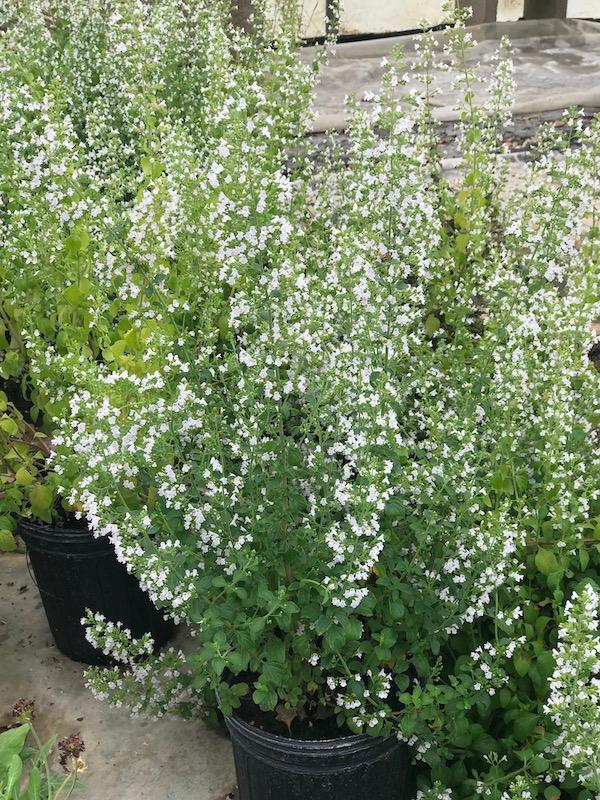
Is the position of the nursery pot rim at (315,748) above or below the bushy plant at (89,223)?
below

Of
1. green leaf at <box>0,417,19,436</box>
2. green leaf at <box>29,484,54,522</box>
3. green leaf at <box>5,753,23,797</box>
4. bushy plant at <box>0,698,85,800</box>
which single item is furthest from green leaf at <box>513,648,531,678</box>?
green leaf at <box>0,417,19,436</box>

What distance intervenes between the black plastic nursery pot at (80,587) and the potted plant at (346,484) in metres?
0.46

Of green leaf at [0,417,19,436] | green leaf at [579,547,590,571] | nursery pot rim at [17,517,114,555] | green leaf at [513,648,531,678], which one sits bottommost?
nursery pot rim at [17,517,114,555]

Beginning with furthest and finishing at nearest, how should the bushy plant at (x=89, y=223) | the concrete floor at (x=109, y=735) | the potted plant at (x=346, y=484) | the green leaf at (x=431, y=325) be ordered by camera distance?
1. the green leaf at (x=431, y=325)
2. the concrete floor at (x=109, y=735)
3. the bushy plant at (x=89, y=223)
4. the potted plant at (x=346, y=484)

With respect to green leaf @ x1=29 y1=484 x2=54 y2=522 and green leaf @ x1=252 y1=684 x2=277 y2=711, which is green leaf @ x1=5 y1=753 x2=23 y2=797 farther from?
green leaf @ x1=29 y1=484 x2=54 y2=522

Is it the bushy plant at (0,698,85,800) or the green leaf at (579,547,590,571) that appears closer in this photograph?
the bushy plant at (0,698,85,800)

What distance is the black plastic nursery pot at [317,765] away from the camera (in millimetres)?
2533

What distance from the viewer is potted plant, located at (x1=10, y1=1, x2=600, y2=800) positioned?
2.33 metres

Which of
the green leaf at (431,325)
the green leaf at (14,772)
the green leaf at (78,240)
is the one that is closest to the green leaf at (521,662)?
the green leaf at (14,772)

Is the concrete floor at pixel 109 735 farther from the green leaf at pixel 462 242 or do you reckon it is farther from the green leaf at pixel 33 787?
the green leaf at pixel 462 242

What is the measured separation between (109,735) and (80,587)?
551mm

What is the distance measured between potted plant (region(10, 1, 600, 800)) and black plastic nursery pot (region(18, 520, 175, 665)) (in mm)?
460

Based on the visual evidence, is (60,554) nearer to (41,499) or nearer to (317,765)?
(41,499)

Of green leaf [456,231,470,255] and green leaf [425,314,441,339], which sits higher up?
green leaf [456,231,470,255]
